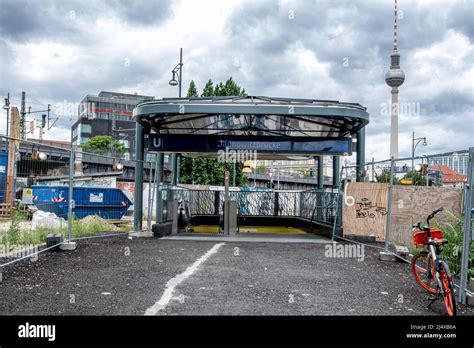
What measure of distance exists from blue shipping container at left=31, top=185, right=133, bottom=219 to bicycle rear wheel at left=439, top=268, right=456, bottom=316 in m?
16.9

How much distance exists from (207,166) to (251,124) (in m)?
17.7

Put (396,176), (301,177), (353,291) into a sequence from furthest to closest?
(301,177) → (396,176) → (353,291)

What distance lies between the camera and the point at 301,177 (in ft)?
278

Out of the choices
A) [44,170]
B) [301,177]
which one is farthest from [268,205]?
[301,177]

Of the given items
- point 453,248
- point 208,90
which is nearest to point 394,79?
point 208,90

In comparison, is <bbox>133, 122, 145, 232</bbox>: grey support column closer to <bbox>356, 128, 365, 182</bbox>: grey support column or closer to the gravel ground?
the gravel ground

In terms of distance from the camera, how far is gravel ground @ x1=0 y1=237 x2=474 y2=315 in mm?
5145

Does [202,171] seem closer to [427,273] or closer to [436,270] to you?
[427,273]

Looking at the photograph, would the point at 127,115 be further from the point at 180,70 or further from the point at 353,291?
the point at 353,291

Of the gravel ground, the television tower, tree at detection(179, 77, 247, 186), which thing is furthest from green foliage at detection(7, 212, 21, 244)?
the television tower

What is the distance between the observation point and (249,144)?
46.1 feet
